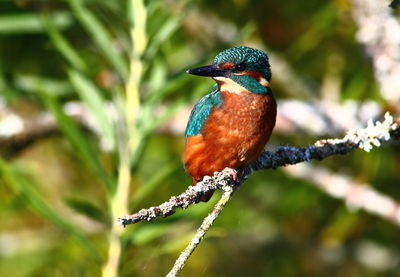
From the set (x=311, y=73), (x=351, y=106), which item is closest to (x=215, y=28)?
(x=311, y=73)

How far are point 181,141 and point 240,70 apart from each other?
7.45 feet

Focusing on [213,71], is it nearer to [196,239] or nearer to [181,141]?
[196,239]

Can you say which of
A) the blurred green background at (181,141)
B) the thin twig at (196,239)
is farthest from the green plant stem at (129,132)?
the thin twig at (196,239)

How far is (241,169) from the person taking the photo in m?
1.92

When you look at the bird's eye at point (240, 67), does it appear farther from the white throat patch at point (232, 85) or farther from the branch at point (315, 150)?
the branch at point (315, 150)

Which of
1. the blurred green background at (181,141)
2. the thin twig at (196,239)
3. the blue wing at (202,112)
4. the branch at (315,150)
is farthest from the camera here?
the blurred green background at (181,141)

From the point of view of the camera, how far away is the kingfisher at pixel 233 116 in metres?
1.86

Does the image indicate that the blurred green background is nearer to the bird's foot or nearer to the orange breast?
the orange breast

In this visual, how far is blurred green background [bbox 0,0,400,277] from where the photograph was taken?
3.18m

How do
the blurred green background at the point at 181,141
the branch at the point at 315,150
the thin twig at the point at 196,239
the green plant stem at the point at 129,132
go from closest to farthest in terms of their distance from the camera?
the thin twig at the point at 196,239 < the branch at the point at 315,150 < the green plant stem at the point at 129,132 < the blurred green background at the point at 181,141

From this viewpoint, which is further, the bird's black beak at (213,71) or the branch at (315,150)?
the bird's black beak at (213,71)

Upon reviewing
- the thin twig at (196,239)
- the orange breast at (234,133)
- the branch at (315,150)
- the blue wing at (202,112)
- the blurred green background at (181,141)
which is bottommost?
the thin twig at (196,239)

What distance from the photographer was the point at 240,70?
1.92 m

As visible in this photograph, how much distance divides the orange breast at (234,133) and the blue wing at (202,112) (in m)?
0.02
